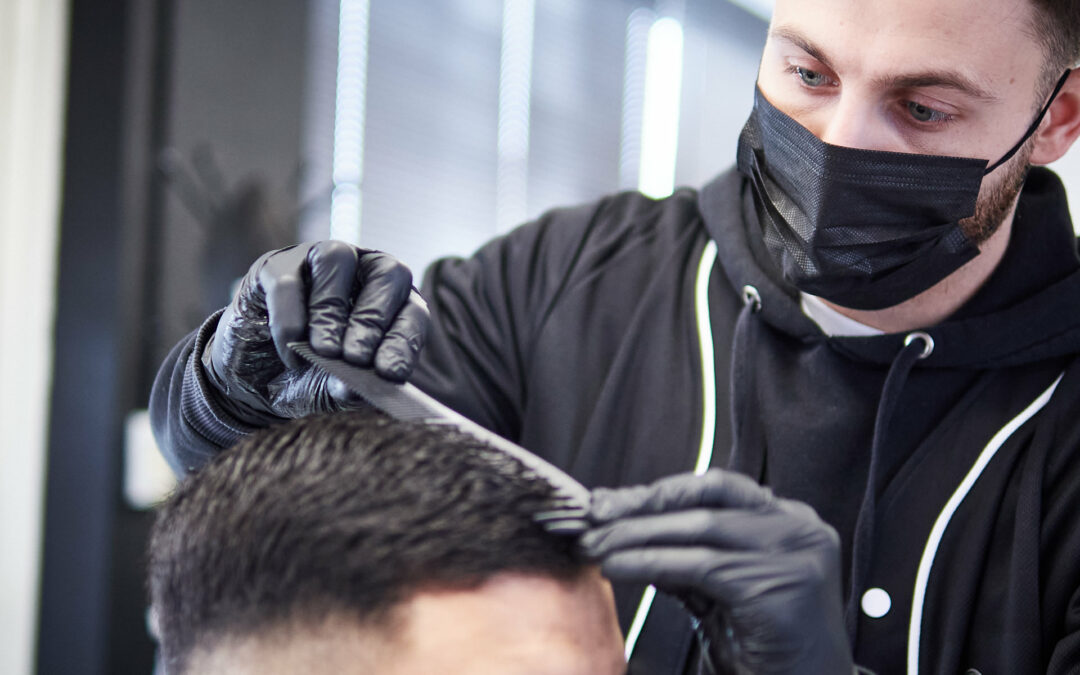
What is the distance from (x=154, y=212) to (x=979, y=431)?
2171mm

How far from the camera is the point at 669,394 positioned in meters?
1.29

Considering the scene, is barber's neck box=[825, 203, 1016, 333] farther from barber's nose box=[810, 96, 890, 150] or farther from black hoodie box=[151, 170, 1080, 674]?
barber's nose box=[810, 96, 890, 150]

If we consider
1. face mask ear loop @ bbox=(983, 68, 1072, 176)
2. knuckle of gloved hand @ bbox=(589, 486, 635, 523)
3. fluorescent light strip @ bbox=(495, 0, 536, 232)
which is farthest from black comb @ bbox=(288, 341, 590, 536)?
fluorescent light strip @ bbox=(495, 0, 536, 232)

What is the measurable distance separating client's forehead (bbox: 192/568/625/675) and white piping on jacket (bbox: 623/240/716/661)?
39cm

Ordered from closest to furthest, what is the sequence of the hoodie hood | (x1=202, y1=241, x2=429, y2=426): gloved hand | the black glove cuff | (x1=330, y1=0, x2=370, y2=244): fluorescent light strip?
(x1=202, y1=241, x2=429, y2=426): gloved hand < the black glove cuff < the hoodie hood < (x1=330, y1=0, x2=370, y2=244): fluorescent light strip

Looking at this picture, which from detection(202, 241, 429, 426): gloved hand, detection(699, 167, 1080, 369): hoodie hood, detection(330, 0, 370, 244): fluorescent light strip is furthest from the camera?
detection(330, 0, 370, 244): fluorescent light strip

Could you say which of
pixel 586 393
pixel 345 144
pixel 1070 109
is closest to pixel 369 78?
pixel 345 144

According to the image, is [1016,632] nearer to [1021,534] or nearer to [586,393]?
[1021,534]

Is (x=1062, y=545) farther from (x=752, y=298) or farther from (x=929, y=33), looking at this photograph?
(x=929, y=33)

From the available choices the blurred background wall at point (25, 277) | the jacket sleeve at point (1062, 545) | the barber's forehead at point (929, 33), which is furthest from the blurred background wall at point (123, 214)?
the jacket sleeve at point (1062, 545)

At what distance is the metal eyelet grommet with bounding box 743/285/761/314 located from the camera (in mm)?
1274

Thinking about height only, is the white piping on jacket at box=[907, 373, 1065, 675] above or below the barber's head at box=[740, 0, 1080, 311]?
below

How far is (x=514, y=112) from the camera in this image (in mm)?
3787

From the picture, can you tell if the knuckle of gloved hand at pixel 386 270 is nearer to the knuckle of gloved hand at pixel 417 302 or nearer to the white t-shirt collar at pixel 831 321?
the knuckle of gloved hand at pixel 417 302
